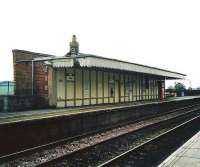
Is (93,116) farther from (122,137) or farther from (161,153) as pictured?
(161,153)

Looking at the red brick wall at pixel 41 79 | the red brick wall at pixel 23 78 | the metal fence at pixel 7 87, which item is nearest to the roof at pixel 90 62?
the red brick wall at pixel 41 79

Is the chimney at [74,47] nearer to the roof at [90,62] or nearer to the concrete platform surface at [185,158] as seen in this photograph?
the roof at [90,62]

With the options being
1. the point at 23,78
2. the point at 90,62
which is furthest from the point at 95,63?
the point at 23,78

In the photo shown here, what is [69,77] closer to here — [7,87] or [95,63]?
[95,63]

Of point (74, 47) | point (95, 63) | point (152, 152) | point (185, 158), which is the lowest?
point (152, 152)

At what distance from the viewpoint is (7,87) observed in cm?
2742

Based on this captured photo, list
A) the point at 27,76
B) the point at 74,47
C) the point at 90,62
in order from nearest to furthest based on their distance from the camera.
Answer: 1. the point at 90,62
2. the point at 27,76
3. the point at 74,47

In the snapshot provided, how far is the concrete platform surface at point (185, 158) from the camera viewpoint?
724 centimetres

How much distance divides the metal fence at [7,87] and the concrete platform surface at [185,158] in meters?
19.9

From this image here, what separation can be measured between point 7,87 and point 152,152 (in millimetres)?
19767

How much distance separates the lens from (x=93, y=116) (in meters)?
→ 16.0

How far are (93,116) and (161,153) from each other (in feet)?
20.0

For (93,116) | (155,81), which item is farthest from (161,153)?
(155,81)

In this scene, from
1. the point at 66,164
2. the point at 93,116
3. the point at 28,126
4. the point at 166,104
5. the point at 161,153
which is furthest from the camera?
the point at 166,104
